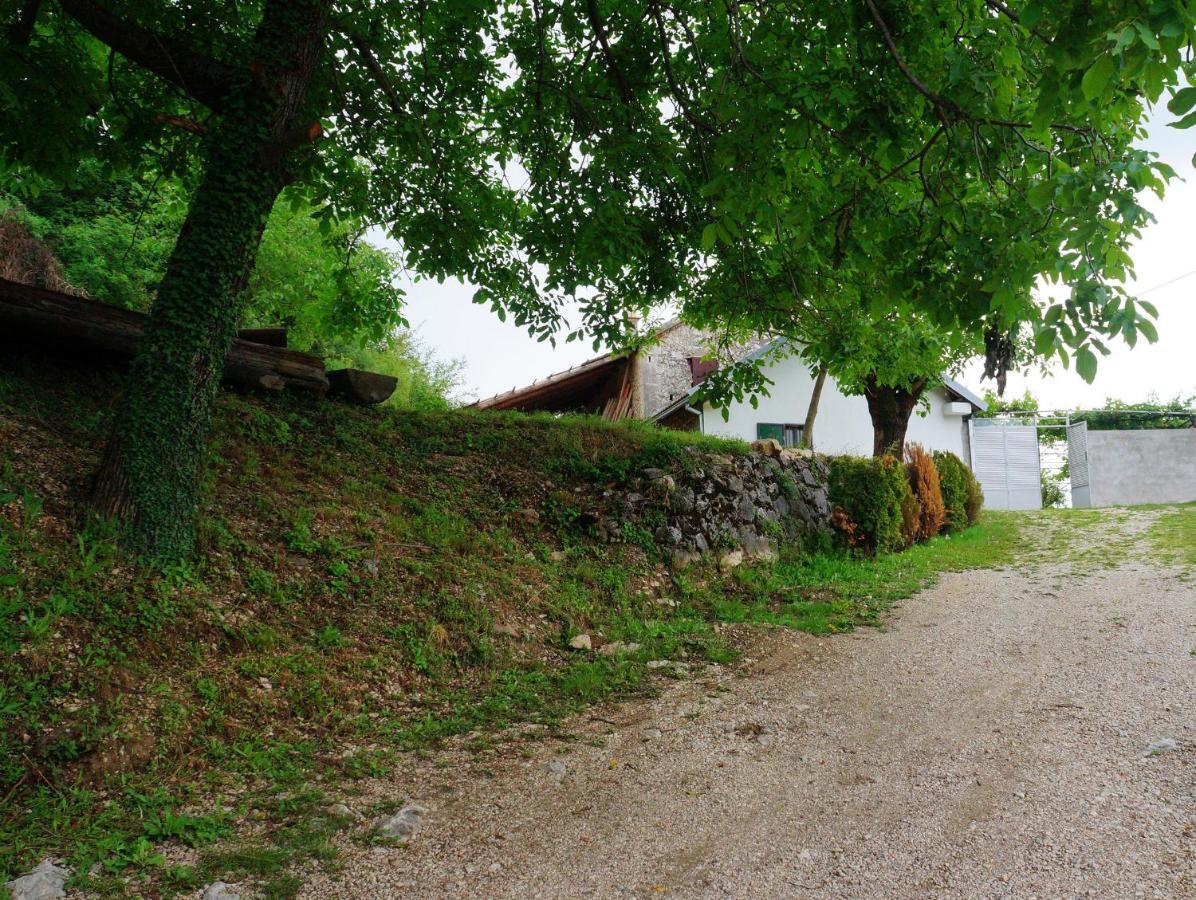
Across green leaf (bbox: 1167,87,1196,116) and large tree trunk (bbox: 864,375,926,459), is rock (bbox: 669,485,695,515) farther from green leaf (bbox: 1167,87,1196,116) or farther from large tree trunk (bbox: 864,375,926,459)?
large tree trunk (bbox: 864,375,926,459)

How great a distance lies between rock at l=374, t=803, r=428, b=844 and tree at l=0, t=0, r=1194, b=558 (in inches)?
111

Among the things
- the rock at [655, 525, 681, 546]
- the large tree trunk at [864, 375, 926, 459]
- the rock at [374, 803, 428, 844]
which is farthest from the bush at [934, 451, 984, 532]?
the rock at [374, 803, 428, 844]

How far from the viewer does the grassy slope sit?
3441 mm

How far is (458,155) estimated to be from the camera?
322 inches

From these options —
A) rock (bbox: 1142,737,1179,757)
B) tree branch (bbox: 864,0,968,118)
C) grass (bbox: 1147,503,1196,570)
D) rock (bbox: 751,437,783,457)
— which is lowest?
rock (bbox: 1142,737,1179,757)

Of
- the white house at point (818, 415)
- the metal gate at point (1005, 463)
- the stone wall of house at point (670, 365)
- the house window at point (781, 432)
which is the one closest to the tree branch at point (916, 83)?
the white house at point (818, 415)

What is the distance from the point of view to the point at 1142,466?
918 inches

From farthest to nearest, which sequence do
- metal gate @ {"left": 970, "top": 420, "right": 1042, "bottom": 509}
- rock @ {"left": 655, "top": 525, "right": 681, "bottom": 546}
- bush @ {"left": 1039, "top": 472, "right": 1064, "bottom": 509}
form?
bush @ {"left": 1039, "top": 472, "right": 1064, "bottom": 509}
metal gate @ {"left": 970, "top": 420, "right": 1042, "bottom": 509}
rock @ {"left": 655, "top": 525, "right": 681, "bottom": 546}

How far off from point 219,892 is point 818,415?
2067cm

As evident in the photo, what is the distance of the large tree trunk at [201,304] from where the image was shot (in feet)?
16.7

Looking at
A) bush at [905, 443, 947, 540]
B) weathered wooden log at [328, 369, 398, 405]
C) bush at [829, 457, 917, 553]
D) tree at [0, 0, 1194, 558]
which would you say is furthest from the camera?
bush at [905, 443, 947, 540]

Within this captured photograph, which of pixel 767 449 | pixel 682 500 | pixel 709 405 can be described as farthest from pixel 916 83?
pixel 709 405

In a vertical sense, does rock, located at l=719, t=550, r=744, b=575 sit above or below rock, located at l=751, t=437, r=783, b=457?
below

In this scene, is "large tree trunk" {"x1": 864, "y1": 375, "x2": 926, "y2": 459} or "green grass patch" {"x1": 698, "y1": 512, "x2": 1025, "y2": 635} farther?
"large tree trunk" {"x1": 864, "y1": 375, "x2": 926, "y2": 459}
